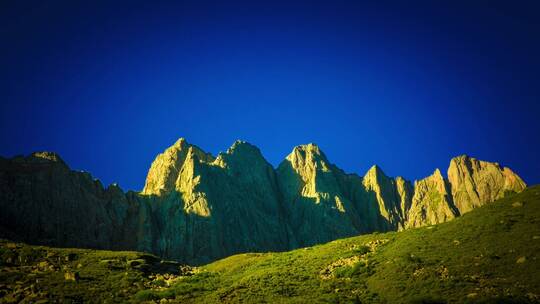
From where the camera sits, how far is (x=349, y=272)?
49.0 metres

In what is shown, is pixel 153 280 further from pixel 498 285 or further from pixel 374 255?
pixel 498 285

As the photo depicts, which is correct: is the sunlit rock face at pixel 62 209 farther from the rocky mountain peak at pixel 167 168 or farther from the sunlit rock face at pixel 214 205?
the rocky mountain peak at pixel 167 168

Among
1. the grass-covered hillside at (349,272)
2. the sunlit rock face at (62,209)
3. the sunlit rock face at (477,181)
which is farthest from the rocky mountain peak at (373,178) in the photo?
the grass-covered hillside at (349,272)

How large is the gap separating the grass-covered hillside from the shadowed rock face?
36.4m

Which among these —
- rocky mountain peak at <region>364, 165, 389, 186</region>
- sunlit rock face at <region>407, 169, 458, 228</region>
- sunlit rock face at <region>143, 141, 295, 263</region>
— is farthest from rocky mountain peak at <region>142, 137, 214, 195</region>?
sunlit rock face at <region>407, 169, 458, 228</region>

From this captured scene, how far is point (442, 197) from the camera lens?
182 metres

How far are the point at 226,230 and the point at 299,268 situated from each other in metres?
82.4

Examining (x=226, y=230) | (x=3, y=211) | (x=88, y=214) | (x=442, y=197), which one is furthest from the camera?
(x=442, y=197)

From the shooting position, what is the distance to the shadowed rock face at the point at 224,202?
105438 mm

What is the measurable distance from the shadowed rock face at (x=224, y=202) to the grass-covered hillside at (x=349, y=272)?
36397 millimetres

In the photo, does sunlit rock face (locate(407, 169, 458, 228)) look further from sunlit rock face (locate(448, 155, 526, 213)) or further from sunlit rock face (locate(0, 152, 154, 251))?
sunlit rock face (locate(0, 152, 154, 251))

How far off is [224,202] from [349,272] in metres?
98.6

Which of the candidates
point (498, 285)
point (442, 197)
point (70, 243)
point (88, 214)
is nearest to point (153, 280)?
point (498, 285)

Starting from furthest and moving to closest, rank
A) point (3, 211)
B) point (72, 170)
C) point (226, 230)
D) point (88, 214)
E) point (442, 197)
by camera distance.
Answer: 1. point (442, 197)
2. point (226, 230)
3. point (72, 170)
4. point (88, 214)
5. point (3, 211)
